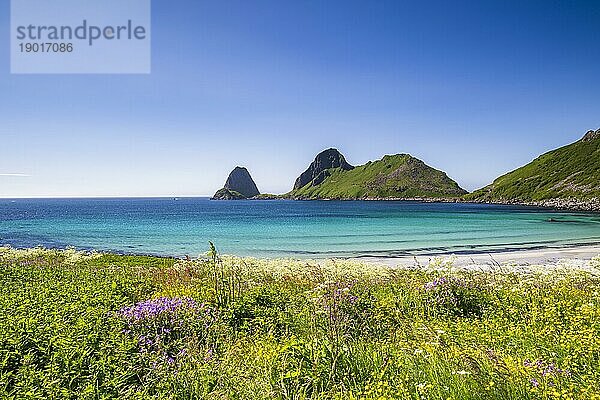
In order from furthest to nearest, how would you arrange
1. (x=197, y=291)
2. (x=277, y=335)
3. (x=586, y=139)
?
(x=586, y=139), (x=197, y=291), (x=277, y=335)

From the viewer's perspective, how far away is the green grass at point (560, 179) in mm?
145625

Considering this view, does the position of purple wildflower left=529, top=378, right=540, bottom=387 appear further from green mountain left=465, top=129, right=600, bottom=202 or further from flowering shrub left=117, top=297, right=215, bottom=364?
green mountain left=465, top=129, right=600, bottom=202

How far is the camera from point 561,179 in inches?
6452

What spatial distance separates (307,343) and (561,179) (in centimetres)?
18867

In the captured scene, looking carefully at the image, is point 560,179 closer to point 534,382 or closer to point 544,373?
point 544,373

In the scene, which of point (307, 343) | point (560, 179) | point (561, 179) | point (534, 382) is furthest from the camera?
point (560, 179)

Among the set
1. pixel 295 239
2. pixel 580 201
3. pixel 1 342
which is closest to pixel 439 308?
pixel 1 342

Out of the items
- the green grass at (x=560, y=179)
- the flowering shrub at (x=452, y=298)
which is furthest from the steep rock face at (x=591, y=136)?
the flowering shrub at (x=452, y=298)

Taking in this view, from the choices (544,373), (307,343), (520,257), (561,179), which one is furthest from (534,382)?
(561,179)

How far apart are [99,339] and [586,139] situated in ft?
777

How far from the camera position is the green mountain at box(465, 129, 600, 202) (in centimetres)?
14575

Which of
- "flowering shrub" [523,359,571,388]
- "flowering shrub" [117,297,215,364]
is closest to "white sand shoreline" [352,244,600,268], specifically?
"flowering shrub" [117,297,215,364]

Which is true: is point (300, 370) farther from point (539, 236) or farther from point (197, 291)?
point (539, 236)

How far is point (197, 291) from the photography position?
10.2 meters
